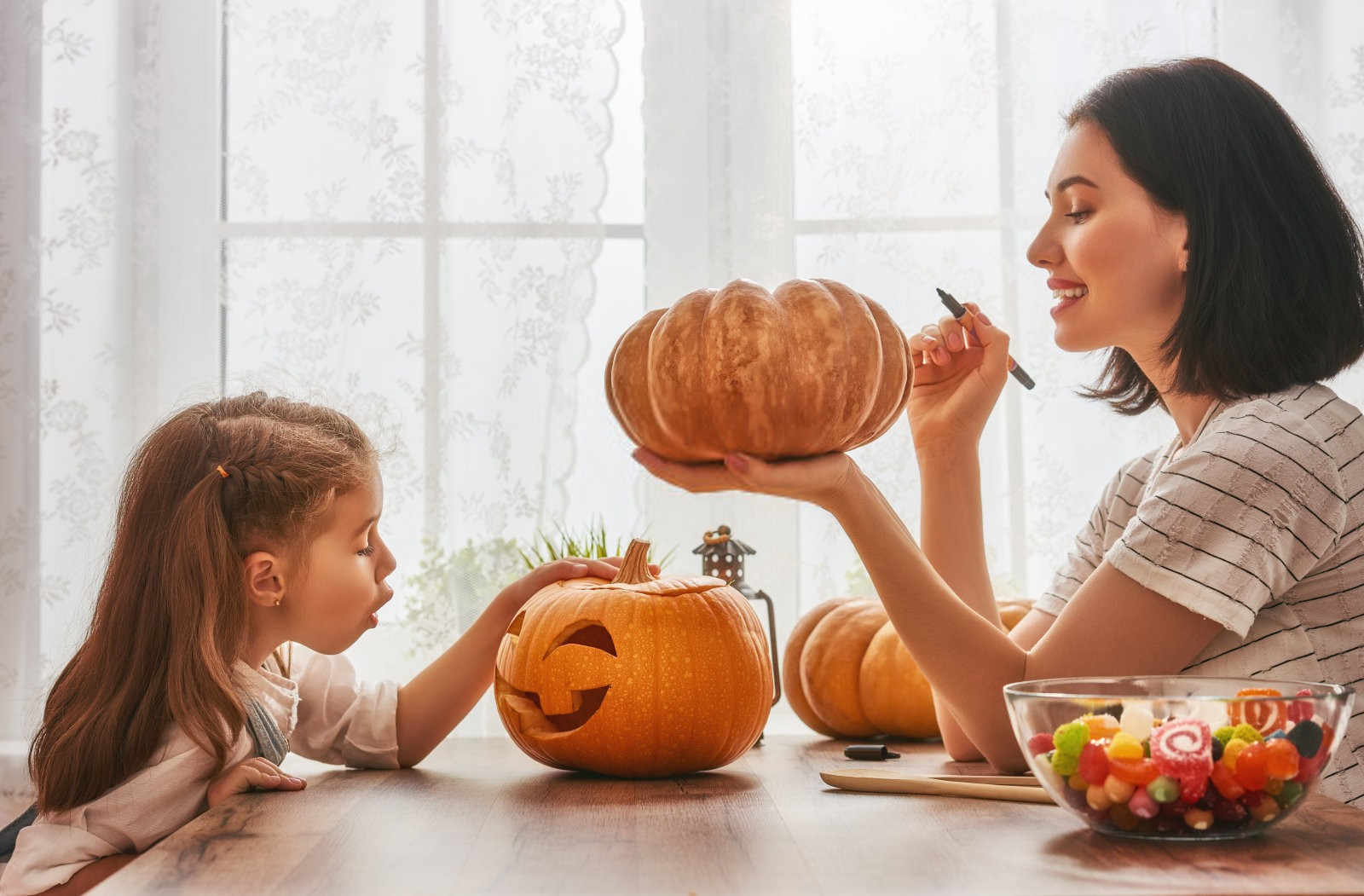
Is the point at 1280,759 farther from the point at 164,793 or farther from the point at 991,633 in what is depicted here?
the point at 164,793

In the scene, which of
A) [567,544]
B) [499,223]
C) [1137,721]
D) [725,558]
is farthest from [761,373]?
[499,223]

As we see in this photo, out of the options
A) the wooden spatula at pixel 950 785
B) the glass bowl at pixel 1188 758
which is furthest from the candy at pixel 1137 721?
the wooden spatula at pixel 950 785

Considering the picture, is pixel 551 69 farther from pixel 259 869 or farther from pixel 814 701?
pixel 259 869

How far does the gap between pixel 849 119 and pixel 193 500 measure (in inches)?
53.6

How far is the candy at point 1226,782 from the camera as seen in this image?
0.74 metres

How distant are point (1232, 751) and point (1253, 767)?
2cm

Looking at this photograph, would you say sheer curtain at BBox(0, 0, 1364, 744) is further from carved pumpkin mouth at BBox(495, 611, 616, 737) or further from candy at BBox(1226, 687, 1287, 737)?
candy at BBox(1226, 687, 1287, 737)

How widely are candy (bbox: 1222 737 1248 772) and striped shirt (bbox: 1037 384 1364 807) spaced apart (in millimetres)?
347

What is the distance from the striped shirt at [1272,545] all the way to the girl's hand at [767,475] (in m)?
0.26

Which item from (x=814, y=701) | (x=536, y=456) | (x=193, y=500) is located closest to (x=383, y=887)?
(x=193, y=500)

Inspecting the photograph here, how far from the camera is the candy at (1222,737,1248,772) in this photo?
2.45 feet

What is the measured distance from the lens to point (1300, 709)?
756 mm

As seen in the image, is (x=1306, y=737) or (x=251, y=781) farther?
(x=251, y=781)

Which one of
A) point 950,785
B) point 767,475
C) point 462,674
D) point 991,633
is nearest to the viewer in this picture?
point 950,785
